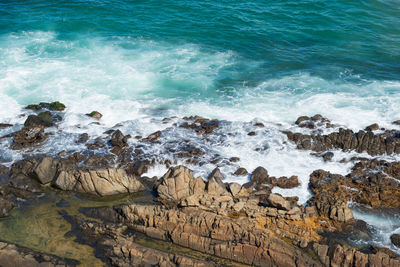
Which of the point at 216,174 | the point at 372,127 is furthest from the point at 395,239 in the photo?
the point at 372,127

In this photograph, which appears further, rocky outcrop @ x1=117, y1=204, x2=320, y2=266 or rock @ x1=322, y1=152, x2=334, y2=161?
rock @ x1=322, y1=152, x2=334, y2=161

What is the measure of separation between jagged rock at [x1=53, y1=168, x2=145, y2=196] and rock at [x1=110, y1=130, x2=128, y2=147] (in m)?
4.30

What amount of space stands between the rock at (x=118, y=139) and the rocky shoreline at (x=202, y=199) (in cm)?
8

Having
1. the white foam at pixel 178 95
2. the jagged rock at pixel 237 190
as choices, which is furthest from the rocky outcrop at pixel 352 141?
the jagged rock at pixel 237 190

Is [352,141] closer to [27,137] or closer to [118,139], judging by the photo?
[118,139]

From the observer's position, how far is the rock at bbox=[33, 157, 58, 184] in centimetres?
2359

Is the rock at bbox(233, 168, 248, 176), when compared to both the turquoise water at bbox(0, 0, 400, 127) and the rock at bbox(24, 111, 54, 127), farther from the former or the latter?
the rock at bbox(24, 111, 54, 127)

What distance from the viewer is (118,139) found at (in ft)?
88.9

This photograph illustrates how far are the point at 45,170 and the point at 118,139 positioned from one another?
537 centimetres

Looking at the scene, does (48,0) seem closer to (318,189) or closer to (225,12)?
(225,12)

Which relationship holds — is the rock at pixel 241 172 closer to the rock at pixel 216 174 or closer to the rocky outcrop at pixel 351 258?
the rock at pixel 216 174

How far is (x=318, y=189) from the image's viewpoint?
2314 centimetres

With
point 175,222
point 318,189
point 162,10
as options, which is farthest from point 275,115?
point 162,10

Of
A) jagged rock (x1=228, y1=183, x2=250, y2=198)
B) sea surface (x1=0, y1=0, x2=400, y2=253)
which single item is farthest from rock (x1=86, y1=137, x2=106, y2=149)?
jagged rock (x1=228, y1=183, x2=250, y2=198)
